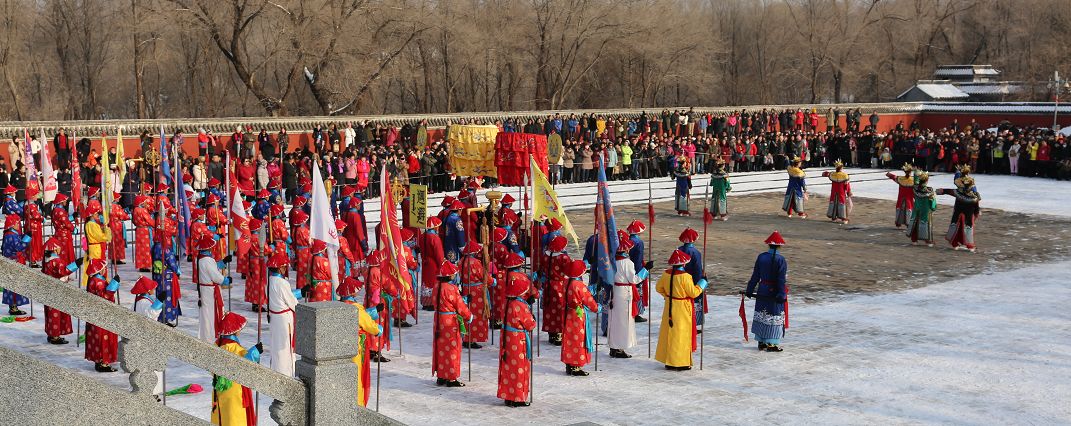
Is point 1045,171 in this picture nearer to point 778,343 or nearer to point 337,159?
point 337,159

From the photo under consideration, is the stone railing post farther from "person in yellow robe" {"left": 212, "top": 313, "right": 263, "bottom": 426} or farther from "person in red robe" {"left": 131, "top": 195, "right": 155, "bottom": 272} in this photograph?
"person in red robe" {"left": 131, "top": 195, "right": 155, "bottom": 272}

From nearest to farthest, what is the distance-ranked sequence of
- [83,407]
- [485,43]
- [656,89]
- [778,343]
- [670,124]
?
[83,407] < [778,343] < [670,124] < [485,43] < [656,89]

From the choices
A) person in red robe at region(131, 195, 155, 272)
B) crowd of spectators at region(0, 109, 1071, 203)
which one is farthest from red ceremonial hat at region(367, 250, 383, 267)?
crowd of spectators at region(0, 109, 1071, 203)

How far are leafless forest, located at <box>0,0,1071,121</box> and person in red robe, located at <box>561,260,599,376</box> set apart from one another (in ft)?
96.0

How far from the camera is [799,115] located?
144 ft

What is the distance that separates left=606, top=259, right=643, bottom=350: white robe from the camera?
1284 cm

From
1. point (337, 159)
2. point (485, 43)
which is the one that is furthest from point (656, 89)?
point (337, 159)

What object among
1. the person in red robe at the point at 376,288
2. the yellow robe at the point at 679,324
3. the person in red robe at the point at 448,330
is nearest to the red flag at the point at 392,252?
the person in red robe at the point at 376,288

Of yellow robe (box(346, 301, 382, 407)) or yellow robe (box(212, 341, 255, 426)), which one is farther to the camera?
yellow robe (box(346, 301, 382, 407))

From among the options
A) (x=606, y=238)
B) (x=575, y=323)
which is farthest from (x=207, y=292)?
(x=606, y=238)

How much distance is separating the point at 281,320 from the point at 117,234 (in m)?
8.27

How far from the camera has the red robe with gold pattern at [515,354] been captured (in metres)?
11.0

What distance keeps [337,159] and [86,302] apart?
22.7m

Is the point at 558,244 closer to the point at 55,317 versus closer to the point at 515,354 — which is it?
the point at 515,354
